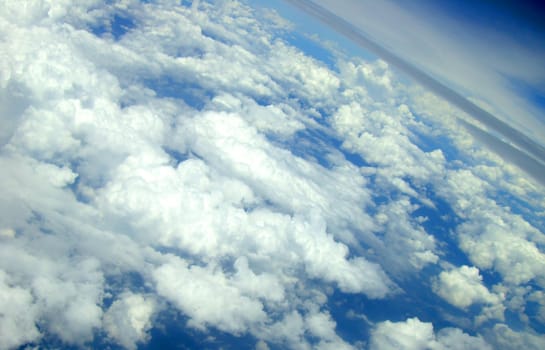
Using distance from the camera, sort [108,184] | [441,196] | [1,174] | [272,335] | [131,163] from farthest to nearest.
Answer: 1. [441,196]
2. [108,184]
3. [131,163]
4. [1,174]
5. [272,335]

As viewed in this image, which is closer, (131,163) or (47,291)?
(47,291)

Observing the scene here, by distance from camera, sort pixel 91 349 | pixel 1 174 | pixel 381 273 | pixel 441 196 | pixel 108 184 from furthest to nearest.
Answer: pixel 441 196 < pixel 381 273 < pixel 108 184 < pixel 1 174 < pixel 91 349

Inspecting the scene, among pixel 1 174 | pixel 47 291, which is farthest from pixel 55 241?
pixel 1 174

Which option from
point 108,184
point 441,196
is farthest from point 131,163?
point 441,196

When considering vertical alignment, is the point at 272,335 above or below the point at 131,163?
below

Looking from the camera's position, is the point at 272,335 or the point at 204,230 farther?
the point at 204,230

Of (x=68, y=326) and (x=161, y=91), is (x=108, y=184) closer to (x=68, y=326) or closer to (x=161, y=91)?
(x=68, y=326)

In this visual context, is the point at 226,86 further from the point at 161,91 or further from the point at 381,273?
the point at 381,273

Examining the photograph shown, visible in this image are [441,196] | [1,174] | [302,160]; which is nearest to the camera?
[1,174]

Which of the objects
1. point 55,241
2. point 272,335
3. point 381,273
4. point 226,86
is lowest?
point 55,241
